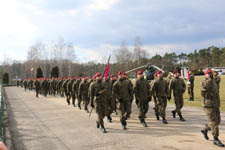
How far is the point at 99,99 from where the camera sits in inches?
279

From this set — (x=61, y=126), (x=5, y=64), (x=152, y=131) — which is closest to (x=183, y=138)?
(x=152, y=131)

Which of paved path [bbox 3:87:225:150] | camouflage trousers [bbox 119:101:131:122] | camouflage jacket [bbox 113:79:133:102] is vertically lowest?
paved path [bbox 3:87:225:150]

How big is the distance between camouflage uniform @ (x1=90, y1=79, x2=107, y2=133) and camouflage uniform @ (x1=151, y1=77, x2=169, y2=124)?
230 cm

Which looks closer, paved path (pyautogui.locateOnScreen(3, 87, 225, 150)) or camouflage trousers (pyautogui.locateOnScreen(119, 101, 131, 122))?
paved path (pyautogui.locateOnScreen(3, 87, 225, 150))

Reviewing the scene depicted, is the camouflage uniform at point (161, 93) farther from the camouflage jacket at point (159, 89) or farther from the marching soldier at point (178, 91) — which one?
the marching soldier at point (178, 91)

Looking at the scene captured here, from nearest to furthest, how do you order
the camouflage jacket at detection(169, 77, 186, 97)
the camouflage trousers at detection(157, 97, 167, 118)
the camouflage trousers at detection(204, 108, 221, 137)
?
the camouflage trousers at detection(204, 108, 221, 137) < the camouflage trousers at detection(157, 97, 167, 118) < the camouflage jacket at detection(169, 77, 186, 97)

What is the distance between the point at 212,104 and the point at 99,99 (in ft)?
11.8

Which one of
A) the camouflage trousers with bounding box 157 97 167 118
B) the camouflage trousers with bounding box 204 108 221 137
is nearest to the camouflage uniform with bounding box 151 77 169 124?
the camouflage trousers with bounding box 157 97 167 118

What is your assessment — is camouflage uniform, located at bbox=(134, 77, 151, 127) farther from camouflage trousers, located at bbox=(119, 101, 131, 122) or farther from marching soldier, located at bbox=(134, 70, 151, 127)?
camouflage trousers, located at bbox=(119, 101, 131, 122)

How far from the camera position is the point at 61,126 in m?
7.99

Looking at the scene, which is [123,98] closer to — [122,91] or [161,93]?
[122,91]

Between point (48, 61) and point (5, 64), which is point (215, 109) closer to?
point (48, 61)

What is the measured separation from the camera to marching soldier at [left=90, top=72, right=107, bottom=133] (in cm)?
696

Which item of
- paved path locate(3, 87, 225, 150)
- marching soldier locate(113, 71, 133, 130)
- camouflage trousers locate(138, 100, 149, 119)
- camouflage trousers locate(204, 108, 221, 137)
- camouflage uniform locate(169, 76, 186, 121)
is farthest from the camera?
camouflage uniform locate(169, 76, 186, 121)
